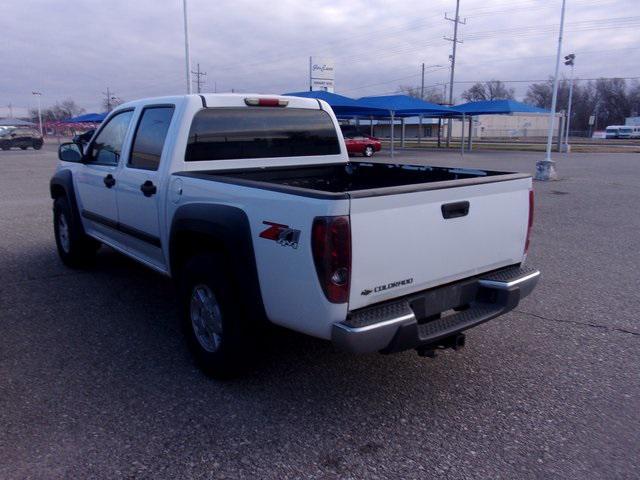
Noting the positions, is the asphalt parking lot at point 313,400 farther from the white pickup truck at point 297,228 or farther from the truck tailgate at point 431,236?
the truck tailgate at point 431,236

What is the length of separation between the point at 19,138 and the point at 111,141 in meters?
39.6

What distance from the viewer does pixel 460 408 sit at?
140 inches

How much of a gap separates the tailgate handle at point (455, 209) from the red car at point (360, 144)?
27.4 m

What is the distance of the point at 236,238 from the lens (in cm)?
341

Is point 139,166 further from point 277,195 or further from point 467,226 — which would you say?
point 467,226

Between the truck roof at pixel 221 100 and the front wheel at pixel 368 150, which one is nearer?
the truck roof at pixel 221 100

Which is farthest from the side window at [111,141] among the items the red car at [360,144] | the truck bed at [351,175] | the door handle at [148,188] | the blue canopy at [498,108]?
the blue canopy at [498,108]

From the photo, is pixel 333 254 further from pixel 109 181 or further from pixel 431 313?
pixel 109 181

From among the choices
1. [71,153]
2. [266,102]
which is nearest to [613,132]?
[266,102]

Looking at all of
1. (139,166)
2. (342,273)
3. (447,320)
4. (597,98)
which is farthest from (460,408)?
(597,98)

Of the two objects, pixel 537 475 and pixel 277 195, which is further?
pixel 277 195

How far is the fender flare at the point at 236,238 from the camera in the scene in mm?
3348

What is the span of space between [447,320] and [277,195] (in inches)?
52.1

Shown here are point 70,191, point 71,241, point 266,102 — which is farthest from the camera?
point 71,241
